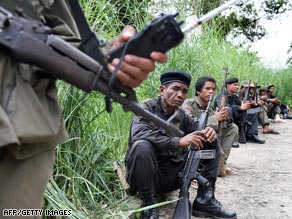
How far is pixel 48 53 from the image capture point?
1.14 meters

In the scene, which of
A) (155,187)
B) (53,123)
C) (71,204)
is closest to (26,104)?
(53,123)

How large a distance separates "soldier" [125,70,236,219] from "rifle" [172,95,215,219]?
88 millimetres

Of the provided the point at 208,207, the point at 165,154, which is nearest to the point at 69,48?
the point at 165,154

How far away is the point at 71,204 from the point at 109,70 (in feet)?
4.66

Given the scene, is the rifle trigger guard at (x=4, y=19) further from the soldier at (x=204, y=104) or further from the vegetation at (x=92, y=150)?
the soldier at (x=204, y=104)

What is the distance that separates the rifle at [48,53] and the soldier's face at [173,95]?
2.11 metres

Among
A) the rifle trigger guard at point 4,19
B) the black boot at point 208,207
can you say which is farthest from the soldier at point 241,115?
the rifle trigger guard at point 4,19

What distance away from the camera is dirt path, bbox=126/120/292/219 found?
11.8 feet

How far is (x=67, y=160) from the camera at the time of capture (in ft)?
9.09

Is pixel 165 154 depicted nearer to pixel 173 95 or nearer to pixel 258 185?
pixel 173 95

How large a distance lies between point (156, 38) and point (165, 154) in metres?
2.13

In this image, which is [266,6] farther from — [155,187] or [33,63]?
[33,63]

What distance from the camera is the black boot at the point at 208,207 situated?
3266mm

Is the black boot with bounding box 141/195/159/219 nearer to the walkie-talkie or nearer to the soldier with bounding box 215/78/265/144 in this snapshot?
the walkie-talkie
